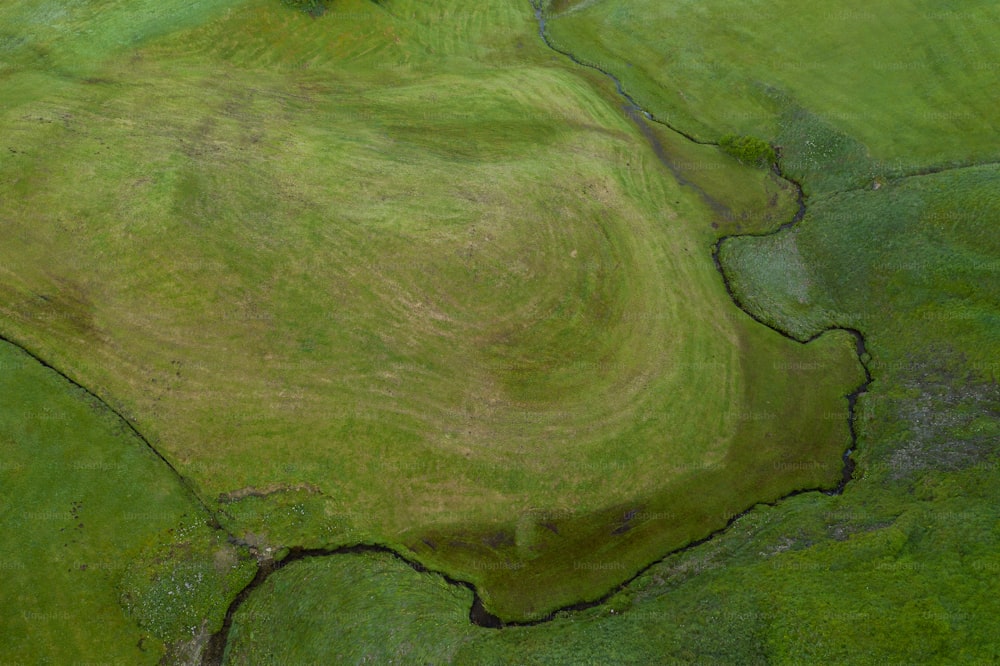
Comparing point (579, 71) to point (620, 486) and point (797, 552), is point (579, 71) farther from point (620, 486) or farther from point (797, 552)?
point (797, 552)

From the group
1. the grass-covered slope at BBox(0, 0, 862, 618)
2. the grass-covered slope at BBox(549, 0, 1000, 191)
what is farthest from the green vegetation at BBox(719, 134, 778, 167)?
the grass-covered slope at BBox(549, 0, 1000, 191)

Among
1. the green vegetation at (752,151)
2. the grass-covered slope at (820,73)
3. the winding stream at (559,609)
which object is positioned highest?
the grass-covered slope at (820,73)

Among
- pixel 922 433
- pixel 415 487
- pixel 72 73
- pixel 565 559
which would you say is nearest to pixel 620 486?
pixel 565 559

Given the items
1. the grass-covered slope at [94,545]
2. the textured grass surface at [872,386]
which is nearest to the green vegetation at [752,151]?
the textured grass surface at [872,386]

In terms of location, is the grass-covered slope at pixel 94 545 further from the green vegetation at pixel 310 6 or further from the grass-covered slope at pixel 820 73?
the grass-covered slope at pixel 820 73

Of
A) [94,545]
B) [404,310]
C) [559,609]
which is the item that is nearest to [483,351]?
[404,310]

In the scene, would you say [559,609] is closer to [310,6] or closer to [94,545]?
[94,545]
